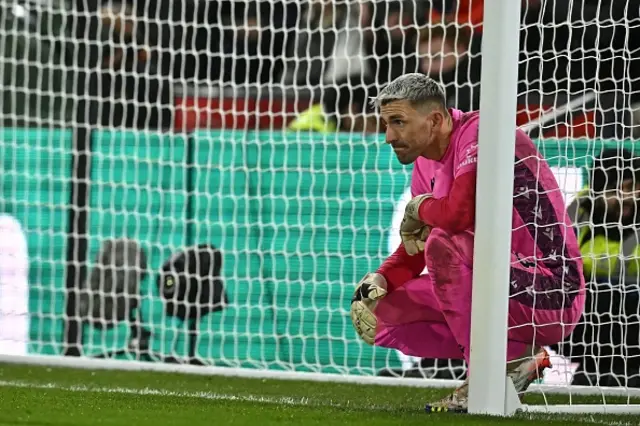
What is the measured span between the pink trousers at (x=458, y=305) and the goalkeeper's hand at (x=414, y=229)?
0.08 metres

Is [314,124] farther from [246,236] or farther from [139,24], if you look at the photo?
[139,24]

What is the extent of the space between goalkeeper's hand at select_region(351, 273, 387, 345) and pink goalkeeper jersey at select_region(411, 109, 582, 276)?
0.36 metres

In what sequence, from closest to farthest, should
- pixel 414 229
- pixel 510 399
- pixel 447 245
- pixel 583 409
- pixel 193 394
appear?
pixel 510 399
pixel 447 245
pixel 414 229
pixel 583 409
pixel 193 394

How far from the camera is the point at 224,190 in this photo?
643cm

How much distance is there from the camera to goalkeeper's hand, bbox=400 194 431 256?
12.5ft

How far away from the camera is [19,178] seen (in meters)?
6.66

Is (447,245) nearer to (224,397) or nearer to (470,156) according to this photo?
(470,156)

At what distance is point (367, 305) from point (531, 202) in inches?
24.8

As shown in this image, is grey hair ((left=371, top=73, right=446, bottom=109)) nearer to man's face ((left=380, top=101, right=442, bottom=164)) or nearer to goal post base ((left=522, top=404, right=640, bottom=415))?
man's face ((left=380, top=101, right=442, bottom=164))

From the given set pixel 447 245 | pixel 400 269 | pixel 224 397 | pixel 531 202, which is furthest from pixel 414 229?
pixel 224 397

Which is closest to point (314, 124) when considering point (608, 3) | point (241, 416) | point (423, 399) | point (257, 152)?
point (257, 152)

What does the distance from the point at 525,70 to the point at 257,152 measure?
158cm

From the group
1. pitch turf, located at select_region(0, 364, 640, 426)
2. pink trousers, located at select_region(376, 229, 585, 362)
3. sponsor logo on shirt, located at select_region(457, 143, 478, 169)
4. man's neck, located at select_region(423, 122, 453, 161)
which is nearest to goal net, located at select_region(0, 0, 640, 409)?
pitch turf, located at select_region(0, 364, 640, 426)

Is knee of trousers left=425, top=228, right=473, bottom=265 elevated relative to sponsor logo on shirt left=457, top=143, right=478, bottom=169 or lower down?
lower down
